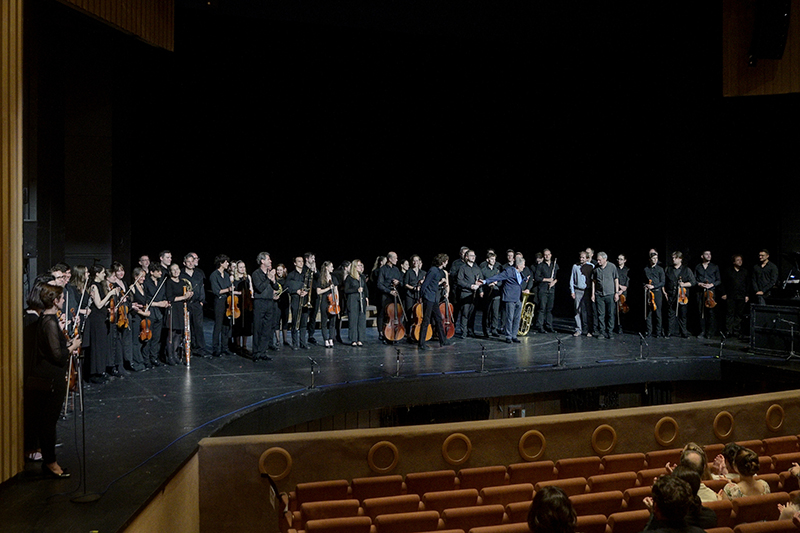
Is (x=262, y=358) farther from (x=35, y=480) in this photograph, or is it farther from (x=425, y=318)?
(x=35, y=480)

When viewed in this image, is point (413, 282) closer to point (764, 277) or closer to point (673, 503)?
point (764, 277)

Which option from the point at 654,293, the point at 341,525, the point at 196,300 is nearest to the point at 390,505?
the point at 341,525

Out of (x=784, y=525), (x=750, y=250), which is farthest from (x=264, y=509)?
(x=750, y=250)

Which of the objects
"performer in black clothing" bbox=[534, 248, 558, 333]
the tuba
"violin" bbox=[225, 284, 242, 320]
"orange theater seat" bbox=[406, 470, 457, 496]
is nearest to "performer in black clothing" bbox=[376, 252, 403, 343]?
"violin" bbox=[225, 284, 242, 320]

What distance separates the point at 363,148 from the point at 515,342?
5471 mm

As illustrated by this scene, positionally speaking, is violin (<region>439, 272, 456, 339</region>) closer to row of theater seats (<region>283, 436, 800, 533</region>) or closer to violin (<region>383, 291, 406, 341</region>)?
violin (<region>383, 291, 406, 341</region>)

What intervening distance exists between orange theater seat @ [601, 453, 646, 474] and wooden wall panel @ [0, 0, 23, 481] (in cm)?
433

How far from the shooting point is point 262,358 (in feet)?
31.4

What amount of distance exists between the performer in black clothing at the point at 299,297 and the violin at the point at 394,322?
1302mm

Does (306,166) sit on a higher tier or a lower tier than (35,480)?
higher

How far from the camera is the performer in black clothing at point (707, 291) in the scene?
11805mm

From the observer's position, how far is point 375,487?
4801 mm

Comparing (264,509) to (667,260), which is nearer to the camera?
(264,509)

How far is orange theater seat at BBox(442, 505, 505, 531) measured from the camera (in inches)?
154
